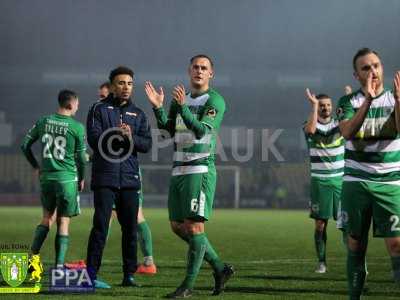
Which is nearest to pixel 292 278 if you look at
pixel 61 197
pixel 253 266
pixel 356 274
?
pixel 253 266

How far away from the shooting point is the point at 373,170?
5.91 metres

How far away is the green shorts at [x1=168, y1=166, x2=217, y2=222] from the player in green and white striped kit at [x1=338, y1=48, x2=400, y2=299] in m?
1.60

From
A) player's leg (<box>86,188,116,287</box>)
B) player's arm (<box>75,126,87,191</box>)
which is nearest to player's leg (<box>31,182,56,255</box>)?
player's arm (<box>75,126,87,191</box>)

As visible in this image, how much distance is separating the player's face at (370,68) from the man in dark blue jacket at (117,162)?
8.61 ft

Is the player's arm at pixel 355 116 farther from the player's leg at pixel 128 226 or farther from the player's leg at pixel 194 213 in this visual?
the player's leg at pixel 128 226

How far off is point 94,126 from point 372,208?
3.08 metres

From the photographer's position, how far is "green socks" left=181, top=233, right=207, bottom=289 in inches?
283

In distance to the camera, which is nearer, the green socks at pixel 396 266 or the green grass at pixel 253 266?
the green socks at pixel 396 266

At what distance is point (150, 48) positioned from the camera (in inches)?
2360

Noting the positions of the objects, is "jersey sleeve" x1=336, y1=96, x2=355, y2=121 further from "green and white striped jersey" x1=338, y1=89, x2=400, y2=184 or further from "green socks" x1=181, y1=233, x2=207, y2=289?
"green socks" x1=181, y1=233, x2=207, y2=289

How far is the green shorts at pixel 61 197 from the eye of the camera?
29.8 ft

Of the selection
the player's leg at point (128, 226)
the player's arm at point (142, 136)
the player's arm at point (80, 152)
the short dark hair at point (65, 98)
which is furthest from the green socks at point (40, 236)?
the player's arm at point (142, 136)

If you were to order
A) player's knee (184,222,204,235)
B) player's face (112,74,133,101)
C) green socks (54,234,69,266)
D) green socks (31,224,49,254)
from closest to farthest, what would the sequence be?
1. player's knee (184,222,204,235)
2. player's face (112,74,133,101)
3. green socks (54,234,69,266)
4. green socks (31,224,49,254)

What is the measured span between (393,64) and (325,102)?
157 ft
